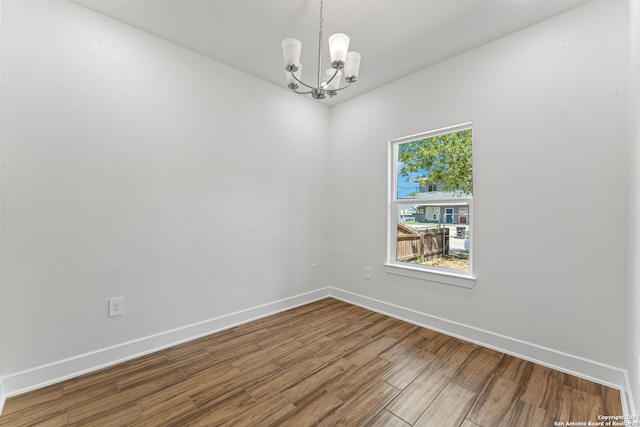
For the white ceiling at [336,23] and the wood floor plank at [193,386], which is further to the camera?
the white ceiling at [336,23]

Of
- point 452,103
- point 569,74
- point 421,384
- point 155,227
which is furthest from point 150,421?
point 569,74

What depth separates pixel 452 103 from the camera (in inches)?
101

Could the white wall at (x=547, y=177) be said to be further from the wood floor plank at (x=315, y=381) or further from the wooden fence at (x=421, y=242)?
the wood floor plank at (x=315, y=381)

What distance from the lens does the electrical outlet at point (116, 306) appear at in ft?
6.83

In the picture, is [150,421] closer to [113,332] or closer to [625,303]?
[113,332]

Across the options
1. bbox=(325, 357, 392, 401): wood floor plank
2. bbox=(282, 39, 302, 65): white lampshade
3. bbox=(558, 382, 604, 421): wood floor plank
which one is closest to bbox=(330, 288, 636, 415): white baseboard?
bbox=(558, 382, 604, 421): wood floor plank

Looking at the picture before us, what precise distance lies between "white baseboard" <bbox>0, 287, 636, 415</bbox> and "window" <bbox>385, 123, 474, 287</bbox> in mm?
449

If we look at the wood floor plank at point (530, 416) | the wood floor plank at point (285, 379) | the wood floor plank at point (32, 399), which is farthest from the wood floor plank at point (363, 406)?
the wood floor plank at point (32, 399)

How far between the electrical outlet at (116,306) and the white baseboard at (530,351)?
99.2 inches

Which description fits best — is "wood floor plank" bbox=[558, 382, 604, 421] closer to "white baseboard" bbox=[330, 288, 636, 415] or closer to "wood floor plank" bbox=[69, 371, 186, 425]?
"white baseboard" bbox=[330, 288, 636, 415]

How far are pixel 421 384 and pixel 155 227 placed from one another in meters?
2.38

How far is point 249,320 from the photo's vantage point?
2.87m

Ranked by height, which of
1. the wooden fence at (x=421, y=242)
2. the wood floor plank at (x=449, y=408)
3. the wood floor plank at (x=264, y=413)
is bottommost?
the wood floor plank at (x=264, y=413)

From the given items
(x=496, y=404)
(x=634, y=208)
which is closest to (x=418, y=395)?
(x=496, y=404)
